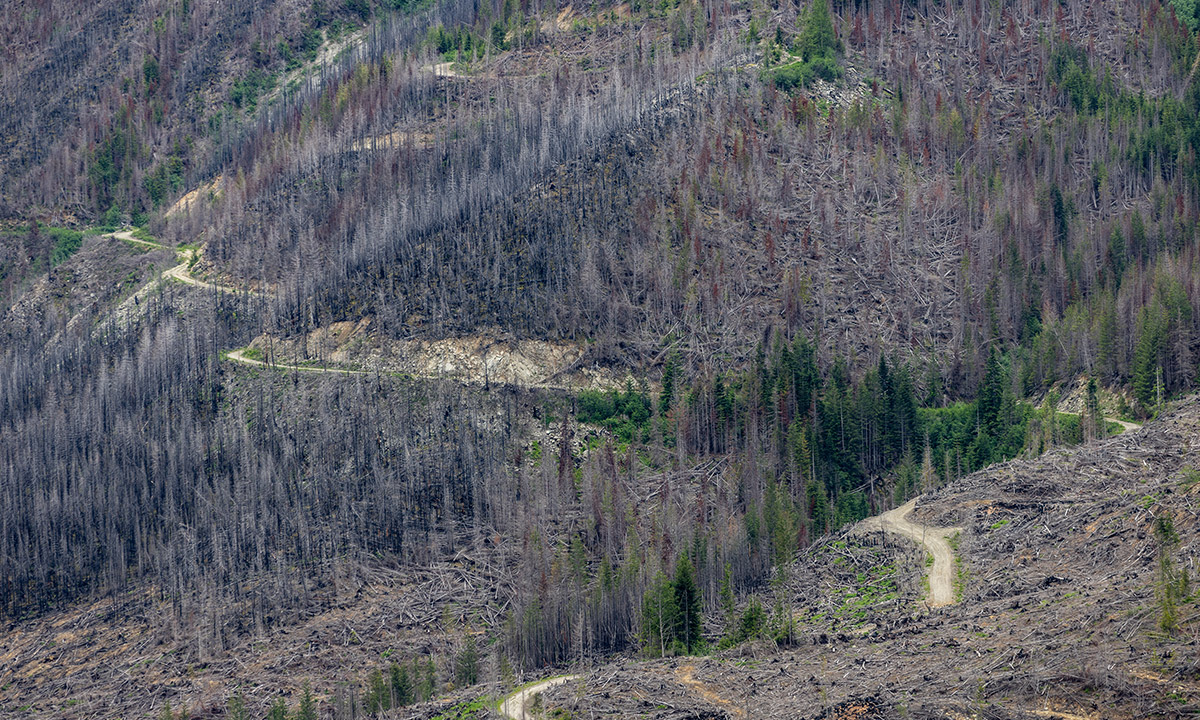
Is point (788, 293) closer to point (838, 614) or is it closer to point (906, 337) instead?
point (906, 337)

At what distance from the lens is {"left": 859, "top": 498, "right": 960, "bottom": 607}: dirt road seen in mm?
90875

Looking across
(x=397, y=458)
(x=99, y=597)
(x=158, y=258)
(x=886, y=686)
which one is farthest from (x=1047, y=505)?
(x=158, y=258)

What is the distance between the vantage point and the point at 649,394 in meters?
143

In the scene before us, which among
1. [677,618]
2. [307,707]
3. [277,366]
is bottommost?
[307,707]

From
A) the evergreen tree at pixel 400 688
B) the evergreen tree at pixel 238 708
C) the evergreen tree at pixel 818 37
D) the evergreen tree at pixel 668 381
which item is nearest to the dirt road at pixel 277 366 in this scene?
the evergreen tree at pixel 668 381

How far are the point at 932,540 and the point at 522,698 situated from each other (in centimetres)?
3089

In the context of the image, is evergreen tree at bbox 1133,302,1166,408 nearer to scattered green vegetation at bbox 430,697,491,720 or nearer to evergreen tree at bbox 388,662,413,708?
evergreen tree at bbox 388,662,413,708

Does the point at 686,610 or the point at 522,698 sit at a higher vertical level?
the point at 686,610

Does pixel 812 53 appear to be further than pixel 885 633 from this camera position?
Yes

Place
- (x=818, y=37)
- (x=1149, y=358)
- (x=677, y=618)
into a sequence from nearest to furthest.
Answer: (x=677, y=618) → (x=1149, y=358) → (x=818, y=37)

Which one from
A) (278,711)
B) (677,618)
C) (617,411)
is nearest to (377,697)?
(278,711)

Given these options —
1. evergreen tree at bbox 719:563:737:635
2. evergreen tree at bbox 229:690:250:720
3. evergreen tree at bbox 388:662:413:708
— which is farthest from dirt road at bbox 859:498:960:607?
evergreen tree at bbox 229:690:250:720

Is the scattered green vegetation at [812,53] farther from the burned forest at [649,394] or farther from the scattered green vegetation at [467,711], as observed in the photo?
the scattered green vegetation at [467,711]

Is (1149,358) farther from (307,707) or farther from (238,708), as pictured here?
(238,708)
